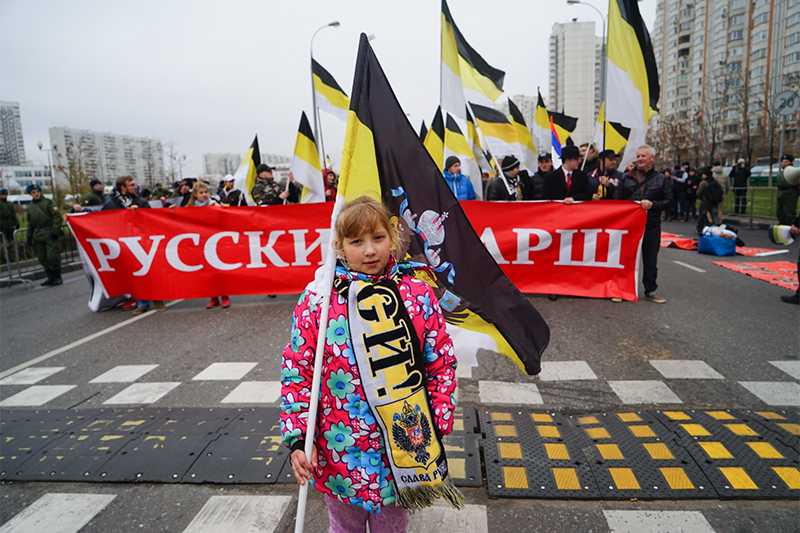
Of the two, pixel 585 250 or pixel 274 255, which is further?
pixel 274 255

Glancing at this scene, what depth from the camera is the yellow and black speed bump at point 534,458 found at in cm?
281

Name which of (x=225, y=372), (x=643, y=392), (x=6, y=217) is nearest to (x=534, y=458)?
(x=643, y=392)

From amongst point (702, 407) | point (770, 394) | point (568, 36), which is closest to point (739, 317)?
point (770, 394)

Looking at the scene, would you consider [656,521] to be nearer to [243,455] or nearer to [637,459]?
[637,459]

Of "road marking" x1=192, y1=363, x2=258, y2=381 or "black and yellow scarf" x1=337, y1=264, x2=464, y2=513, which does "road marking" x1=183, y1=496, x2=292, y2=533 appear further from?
"road marking" x1=192, y1=363, x2=258, y2=381

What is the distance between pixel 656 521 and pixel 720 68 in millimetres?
80795

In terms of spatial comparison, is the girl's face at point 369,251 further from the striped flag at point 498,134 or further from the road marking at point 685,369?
the striped flag at point 498,134

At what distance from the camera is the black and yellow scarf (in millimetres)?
1760

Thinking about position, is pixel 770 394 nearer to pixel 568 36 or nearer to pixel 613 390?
pixel 613 390

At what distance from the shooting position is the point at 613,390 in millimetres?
4156

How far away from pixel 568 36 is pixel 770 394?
8877 cm

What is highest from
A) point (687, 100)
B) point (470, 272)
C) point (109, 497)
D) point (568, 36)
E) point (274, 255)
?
point (568, 36)

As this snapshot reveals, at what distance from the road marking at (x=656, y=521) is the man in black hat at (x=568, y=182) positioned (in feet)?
16.9

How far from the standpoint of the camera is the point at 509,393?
421 centimetres
